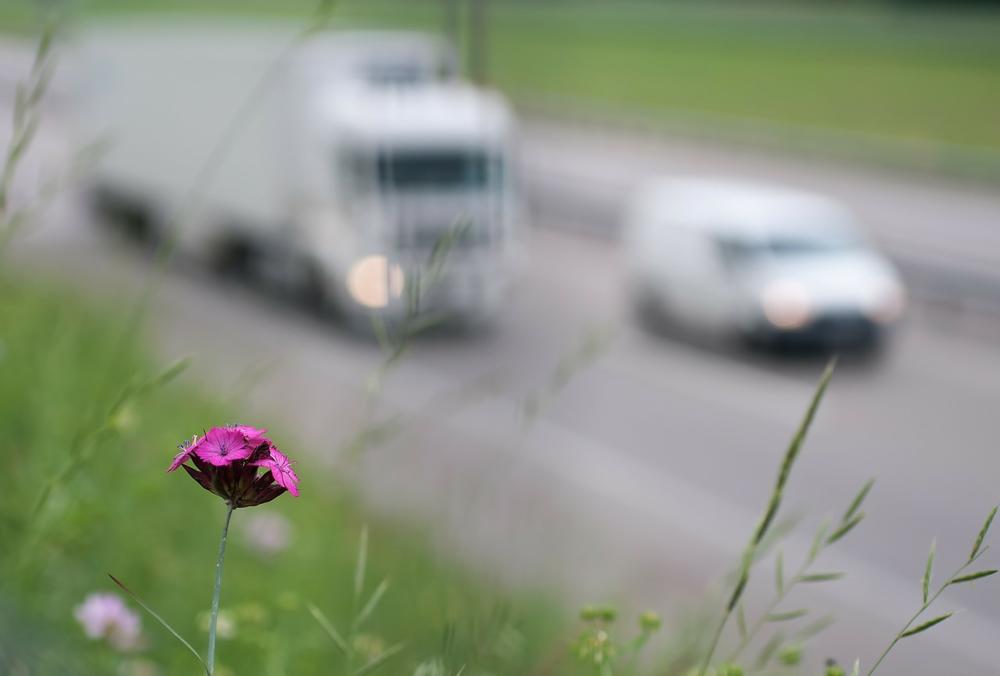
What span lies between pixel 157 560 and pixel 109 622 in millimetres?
1015

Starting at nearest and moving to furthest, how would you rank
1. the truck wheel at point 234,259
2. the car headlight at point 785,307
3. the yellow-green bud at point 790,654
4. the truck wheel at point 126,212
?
the yellow-green bud at point 790,654 < the car headlight at point 785,307 < the truck wheel at point 234,259 < the truck wheel at point 126,212

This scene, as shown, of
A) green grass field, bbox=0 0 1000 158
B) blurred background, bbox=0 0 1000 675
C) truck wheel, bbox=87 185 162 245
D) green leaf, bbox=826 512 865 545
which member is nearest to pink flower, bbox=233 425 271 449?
blurred background, bbox=0 0 1000 675

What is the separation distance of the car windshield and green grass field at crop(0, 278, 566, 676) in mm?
9075

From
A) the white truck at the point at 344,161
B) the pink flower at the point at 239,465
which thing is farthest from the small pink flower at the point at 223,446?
the white truck at the point at 344,161

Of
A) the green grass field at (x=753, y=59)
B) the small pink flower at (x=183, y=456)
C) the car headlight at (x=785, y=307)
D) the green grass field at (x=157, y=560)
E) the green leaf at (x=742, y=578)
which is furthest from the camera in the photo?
the green grass field at (x=753, y=59)

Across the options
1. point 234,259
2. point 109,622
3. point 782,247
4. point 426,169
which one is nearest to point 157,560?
point 109,622

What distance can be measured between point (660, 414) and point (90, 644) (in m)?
9.36

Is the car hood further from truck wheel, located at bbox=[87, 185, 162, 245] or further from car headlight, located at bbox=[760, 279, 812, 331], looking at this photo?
truck wheel, located at bbox=[87, 185, 162, 245]

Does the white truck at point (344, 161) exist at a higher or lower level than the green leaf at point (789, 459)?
lower

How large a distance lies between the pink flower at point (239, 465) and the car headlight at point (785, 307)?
38.2 ft

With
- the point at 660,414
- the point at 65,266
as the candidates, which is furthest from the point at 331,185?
the point at 65,266

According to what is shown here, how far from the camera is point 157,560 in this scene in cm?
271

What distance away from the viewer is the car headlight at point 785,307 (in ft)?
40.3

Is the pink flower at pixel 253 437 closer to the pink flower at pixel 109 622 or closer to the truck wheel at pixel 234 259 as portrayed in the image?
the pink flower at pixel 109 622
